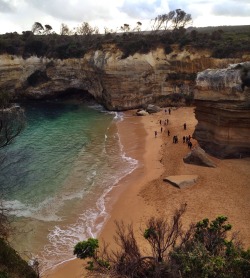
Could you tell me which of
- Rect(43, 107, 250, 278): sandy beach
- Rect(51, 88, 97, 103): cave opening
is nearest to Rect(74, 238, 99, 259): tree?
Rect(43, 107, 250, 278): sandy beach

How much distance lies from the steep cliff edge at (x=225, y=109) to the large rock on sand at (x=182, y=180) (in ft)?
17.9

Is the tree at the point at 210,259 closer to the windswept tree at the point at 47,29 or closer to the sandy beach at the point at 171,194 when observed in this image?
the sandy beach at the point at 171,194

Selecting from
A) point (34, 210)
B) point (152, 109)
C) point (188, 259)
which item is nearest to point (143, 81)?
point (152, 109)

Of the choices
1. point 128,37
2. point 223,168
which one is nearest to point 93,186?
point 223,168

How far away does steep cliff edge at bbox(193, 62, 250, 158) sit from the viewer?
31.1 metres

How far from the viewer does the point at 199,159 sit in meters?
33.3

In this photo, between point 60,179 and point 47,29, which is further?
point 47,29

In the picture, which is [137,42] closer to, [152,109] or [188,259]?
[152,109]

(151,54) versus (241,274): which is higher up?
(151,54)

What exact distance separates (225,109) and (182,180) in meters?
7.97

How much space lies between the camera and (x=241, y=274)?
39.6 ft

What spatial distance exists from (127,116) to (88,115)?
257 inches

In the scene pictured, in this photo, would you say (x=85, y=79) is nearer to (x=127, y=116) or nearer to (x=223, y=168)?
(x=127, y=116)

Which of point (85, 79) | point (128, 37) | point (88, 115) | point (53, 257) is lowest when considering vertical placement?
point (53, 257)
